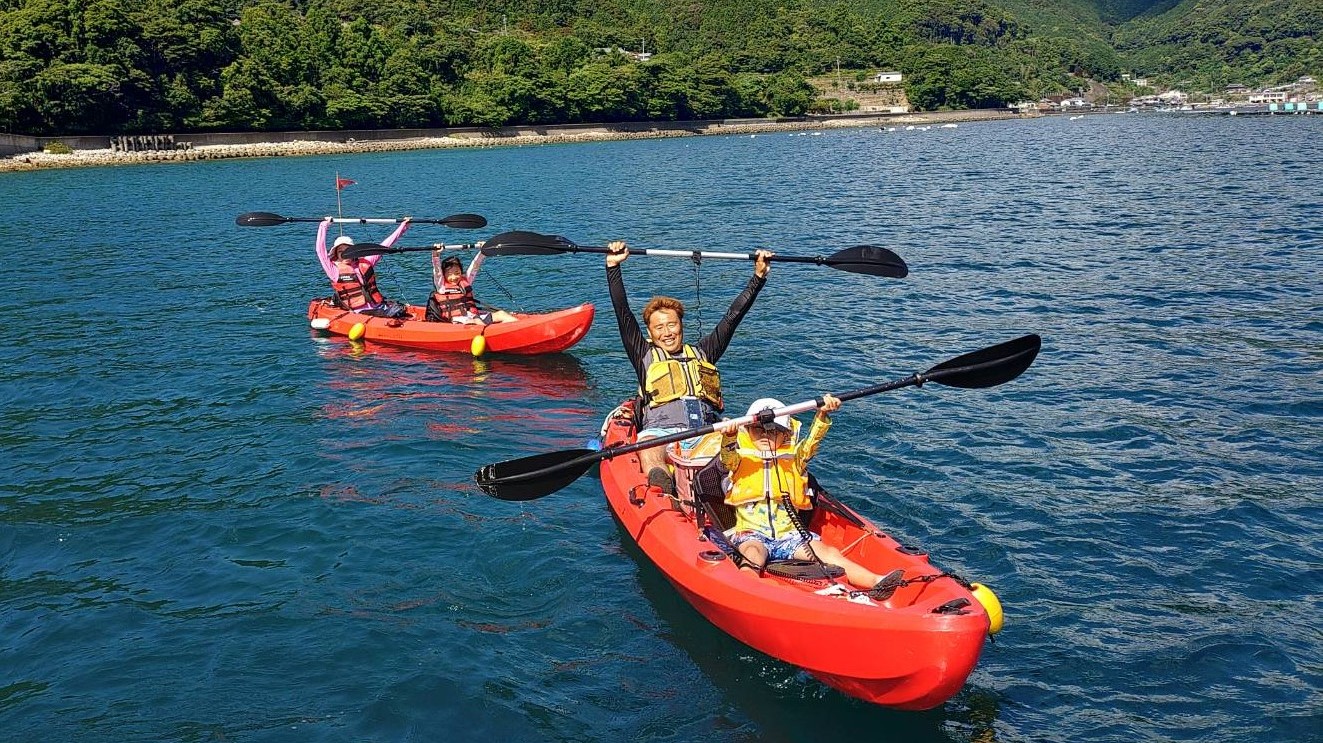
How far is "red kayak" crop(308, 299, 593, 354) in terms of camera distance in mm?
15766

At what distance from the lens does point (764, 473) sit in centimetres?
775

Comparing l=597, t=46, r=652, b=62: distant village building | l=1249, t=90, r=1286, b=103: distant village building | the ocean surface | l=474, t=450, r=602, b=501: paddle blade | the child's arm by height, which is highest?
l=597, t=46, r=652, b=62: distant village building

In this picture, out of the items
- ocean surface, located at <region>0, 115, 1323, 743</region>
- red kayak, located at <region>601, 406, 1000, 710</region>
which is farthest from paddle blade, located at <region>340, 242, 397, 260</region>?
red kayak, located at <region>601, 406, 1000, 710</region>

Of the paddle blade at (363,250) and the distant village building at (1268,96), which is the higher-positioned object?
the distant village building at (1268,96)

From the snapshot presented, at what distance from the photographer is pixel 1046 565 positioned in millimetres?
8875

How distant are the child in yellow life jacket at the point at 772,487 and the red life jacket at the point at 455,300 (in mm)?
9668

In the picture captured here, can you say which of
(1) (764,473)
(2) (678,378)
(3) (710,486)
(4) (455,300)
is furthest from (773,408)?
(4) (455,300)

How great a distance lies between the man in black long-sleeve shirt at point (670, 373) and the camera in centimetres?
893

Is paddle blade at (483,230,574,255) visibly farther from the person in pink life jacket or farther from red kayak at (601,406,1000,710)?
the person in pink life jacket

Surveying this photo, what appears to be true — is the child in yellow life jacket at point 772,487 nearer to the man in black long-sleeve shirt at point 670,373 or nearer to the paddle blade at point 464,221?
the man in black long-sleeve shirt at point 670,373

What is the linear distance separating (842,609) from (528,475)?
278 centimetres

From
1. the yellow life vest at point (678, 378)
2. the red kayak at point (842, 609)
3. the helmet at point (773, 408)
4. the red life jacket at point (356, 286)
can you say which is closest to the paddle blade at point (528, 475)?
the red kayak at point (842, 609)

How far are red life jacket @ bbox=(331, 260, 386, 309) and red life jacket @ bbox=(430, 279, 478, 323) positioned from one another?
1858mm

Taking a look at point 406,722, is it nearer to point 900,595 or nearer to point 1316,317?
point 900,595
